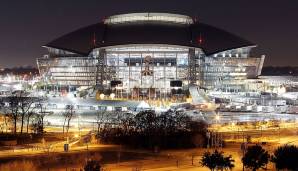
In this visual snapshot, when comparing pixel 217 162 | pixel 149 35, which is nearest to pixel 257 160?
pixel 217 162

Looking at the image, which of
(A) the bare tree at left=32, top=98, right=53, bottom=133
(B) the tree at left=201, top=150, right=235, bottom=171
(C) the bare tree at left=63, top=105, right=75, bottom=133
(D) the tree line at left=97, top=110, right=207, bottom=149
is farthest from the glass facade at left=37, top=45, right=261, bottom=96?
(B) the tree at left=201, top=150, right=235, bottom=171

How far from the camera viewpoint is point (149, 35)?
106 m

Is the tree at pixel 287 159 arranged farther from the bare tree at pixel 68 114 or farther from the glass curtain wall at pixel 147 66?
the glass curtain wall at pixel 147 66

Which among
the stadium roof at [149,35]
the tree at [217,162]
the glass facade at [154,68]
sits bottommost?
the tree at [217,162]

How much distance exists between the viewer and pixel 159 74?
10275 centimetres

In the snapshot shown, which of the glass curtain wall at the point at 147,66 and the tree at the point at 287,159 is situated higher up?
the glass curtain wall at the point at 147,66

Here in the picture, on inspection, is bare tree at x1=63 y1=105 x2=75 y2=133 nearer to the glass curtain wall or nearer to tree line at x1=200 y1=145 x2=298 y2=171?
the glass curtain wall

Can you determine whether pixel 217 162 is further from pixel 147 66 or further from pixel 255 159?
pixel 147 66

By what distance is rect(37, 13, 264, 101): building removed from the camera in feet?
334

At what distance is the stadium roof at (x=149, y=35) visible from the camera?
105m

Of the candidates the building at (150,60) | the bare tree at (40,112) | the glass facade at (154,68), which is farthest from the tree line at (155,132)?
the glass facade at (154,68)

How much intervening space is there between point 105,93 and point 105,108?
1910 centimetres

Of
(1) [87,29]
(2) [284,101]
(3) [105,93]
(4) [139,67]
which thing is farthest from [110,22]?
(2) [284,101]

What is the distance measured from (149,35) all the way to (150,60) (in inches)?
263
